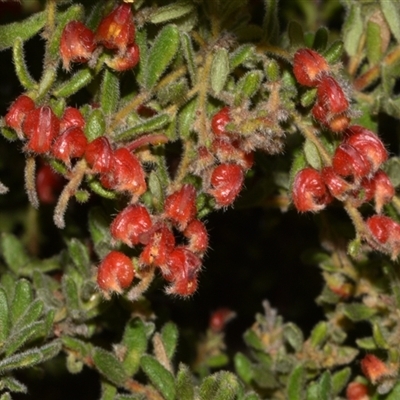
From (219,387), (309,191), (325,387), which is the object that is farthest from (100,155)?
(325,387)

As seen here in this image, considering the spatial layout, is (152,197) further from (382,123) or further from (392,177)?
(382,123)

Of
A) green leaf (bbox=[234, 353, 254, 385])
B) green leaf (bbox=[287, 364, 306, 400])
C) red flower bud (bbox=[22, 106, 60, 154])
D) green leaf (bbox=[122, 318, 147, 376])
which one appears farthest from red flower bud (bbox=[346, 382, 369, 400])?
red flower bud (bbox=[22, 106, 60, 154])

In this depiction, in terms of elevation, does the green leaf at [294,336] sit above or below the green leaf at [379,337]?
below

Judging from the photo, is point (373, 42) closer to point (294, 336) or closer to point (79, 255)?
point (294, 336)

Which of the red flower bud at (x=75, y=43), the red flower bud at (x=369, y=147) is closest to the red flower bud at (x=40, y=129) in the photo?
the red flower bud at (x=75, y=43)

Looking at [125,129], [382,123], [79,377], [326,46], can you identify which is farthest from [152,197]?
[79,377]

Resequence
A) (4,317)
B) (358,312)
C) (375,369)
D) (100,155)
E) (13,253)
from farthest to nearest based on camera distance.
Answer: (13,253) → (358,312) → (375,369) → (4,317) → (100,155)

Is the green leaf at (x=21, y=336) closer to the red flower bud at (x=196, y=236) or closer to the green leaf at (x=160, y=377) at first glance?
the green leaf at (x=160, y=377)
